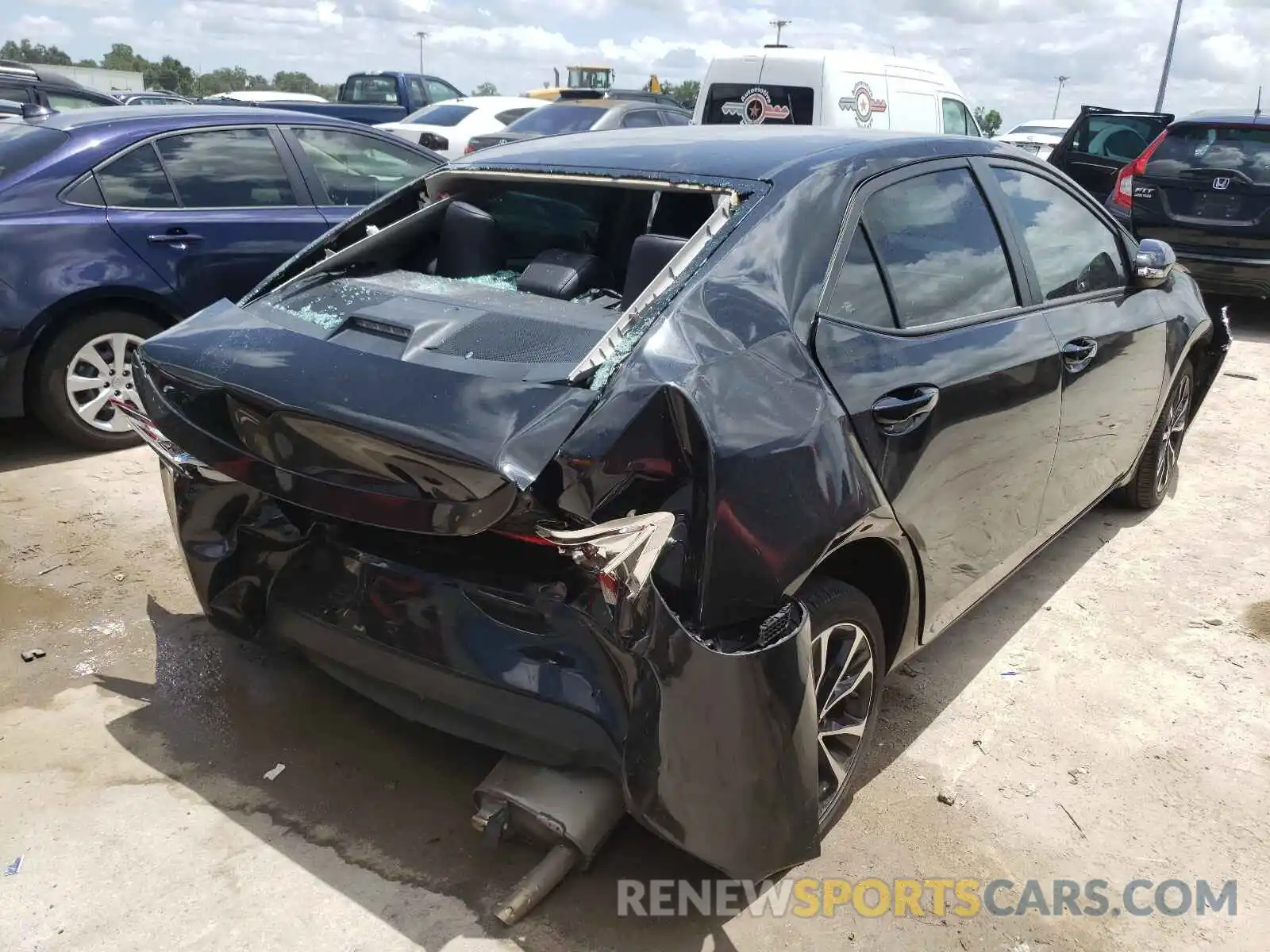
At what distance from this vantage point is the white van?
9781mm

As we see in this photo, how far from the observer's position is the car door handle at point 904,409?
2.45 meters

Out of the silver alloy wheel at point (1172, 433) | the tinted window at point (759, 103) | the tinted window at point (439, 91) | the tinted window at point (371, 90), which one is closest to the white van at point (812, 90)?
the tinted window at point (759, 103)

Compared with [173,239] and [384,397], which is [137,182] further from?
[384,397]

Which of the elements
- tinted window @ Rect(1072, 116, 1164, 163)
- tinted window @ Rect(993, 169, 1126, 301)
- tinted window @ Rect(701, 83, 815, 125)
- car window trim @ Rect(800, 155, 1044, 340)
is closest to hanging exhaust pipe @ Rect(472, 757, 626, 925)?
car window trim @ Rect(800, 155, 1044, 340)

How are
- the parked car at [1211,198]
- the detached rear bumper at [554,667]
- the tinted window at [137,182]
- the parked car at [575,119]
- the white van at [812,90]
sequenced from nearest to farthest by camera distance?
1. the detached rear bumper at [554,667]
2. the tinted window at [137,182]
3. the parked car at [1211,198]
4. the white van at [812,90]
5. the parked car at [575,119]

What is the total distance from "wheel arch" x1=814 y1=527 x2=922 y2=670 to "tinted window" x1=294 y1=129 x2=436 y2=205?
4250 mm

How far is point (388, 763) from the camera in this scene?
2.83 metres

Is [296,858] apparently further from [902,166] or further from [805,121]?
[805,121]

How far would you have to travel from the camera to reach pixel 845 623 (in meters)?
2.43

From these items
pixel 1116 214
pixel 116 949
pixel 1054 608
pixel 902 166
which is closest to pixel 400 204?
pixel 902 166

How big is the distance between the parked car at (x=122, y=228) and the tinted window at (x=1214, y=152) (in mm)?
6546

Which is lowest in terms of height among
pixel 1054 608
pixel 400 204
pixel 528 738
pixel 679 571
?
pixel 1054 608

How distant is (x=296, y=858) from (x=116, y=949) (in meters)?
0.41

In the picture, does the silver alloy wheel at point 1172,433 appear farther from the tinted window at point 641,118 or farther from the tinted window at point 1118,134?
the tinted window at point 641,118
